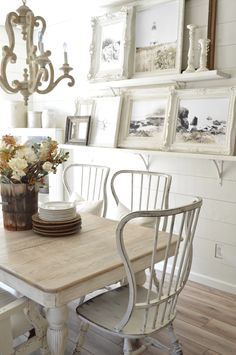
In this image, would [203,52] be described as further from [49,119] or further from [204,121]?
[49,119]

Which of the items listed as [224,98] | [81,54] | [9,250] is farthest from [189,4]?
A: [9,250]

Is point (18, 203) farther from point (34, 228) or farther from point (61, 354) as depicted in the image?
point (61, 354)

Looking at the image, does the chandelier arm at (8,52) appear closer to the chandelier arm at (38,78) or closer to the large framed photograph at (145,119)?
A: the chandelier arm at (38,78)

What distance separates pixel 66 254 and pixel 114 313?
37 centimetres

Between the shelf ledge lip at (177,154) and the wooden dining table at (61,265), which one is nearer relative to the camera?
the wooden dining table at (61,265)

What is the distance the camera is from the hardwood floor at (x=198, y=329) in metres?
2.04

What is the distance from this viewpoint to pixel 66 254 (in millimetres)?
1633

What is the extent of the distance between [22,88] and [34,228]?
0.82 metres

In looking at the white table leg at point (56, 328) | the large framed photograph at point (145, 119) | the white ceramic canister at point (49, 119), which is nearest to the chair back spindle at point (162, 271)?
the white table leg at point (56, 328)

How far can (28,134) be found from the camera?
13.0ft

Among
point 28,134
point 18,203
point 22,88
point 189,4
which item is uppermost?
point 189,4

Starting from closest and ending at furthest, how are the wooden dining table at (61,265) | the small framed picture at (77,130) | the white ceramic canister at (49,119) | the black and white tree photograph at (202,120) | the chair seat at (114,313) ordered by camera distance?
the wooden dining table at (61,265), the chair seat at (114,313), the black and white tree photograph at (202,120), the small framed picture at (77,130), the white ceramic canister at (49,119)

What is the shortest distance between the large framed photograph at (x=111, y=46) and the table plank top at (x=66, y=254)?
1.73 metres

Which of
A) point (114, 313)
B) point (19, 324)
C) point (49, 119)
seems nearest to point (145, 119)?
point (49, 119)
